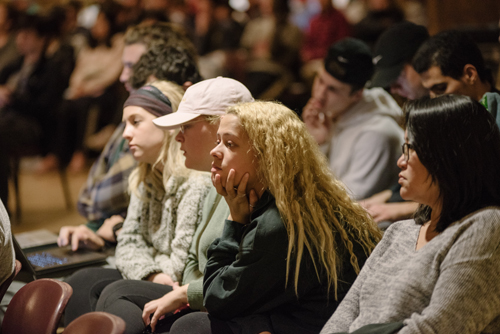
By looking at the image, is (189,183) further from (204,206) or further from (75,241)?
(75,241)

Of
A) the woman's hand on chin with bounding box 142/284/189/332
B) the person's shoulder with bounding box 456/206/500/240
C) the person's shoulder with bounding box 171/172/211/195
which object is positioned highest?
the person's shoulder with bounding box 456/206/500/240

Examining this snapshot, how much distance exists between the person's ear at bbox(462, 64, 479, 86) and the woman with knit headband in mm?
1027

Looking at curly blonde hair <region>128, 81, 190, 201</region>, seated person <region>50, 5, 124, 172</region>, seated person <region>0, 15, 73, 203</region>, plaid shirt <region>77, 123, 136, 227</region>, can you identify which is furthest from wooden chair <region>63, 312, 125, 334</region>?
seated person <region>50, 5, 124, 172</region>

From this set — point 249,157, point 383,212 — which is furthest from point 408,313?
point 383,212

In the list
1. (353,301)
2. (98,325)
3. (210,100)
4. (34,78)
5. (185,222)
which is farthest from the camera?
(34,78)

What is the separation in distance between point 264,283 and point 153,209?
85 centimetres

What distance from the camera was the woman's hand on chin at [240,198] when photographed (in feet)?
5.24

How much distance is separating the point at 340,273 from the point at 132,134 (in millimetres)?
1064

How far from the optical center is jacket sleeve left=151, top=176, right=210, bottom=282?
6.60 ft

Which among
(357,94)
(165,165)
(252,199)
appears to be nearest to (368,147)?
(357,94)

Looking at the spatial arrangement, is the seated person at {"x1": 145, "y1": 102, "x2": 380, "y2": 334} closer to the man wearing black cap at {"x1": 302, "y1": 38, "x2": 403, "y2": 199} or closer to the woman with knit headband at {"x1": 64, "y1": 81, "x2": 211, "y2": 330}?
the woman with knit headband at {"x1": 64, "y1": 81, "x2": 211, "y2": 330}

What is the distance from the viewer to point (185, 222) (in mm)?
2027

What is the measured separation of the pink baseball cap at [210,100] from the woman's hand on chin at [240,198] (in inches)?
14.5

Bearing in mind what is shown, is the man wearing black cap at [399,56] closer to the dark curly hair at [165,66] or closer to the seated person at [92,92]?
the dark curly hair at [165,66]
